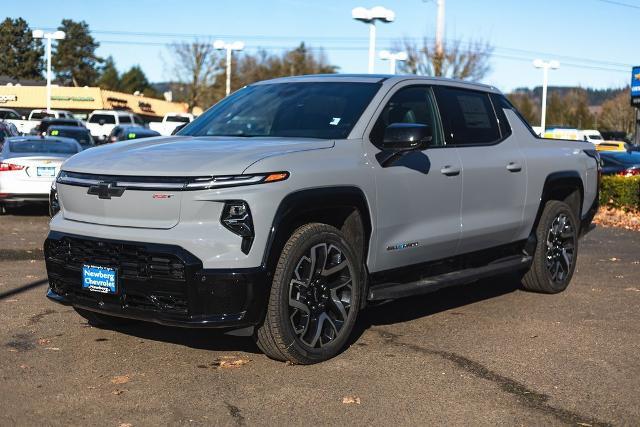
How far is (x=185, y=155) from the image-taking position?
217 inches

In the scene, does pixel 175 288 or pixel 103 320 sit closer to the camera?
pixel 175 288

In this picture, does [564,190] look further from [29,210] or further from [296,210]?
[29,210]

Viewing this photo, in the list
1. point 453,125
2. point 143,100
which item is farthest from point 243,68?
point 453,125

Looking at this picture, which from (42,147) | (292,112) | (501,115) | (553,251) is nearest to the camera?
(292,112)

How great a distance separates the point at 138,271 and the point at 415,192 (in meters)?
2.13

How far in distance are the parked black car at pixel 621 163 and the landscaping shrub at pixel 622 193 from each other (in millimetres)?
2481

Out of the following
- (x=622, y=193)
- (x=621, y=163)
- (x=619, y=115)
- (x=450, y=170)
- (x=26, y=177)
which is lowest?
(x=622, y=193)

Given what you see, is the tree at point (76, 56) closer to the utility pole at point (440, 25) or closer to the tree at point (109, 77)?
the tree at point (109, 77)

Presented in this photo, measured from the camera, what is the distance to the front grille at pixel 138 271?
523 cm

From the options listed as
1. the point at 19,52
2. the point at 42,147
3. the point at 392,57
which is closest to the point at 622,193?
the point at 42,147

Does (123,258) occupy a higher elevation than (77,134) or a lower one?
lower

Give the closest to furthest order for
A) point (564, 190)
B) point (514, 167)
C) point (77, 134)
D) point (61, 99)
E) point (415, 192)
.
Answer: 1. point (415, 192)
2. point (514, 167)
3. point (564, 190)
4. point (77, 134)
5. point (61, 99)

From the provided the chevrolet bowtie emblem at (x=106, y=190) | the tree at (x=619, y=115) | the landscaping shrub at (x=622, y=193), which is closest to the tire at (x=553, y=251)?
the chevrolet bowtie emblem at (x=106, y=190)

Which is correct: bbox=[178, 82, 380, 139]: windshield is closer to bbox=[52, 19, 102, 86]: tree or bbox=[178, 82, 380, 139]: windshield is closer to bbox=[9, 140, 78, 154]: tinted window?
bbox=[9, 140, 78, 154]: tinted window
